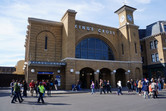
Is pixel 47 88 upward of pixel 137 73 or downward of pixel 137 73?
downward

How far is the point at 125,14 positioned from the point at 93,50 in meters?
11.3

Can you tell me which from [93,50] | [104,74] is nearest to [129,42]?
[93,50]

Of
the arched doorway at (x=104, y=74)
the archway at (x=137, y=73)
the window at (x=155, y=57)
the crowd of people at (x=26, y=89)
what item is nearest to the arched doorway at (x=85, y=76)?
the arched doorway at (x=104, y=74)

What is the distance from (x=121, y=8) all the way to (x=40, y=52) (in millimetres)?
20820

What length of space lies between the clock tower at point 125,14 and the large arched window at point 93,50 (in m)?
7.10

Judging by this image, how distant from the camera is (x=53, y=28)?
2719 cm

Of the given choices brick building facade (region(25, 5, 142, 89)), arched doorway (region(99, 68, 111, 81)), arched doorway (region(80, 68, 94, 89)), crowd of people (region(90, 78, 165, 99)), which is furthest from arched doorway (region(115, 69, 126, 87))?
crowd of people (region(90, 78, 165, 99))

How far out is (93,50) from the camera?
99.8ft

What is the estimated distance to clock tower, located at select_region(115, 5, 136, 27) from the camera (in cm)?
3291

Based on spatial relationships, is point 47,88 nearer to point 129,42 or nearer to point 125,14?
point 129,42

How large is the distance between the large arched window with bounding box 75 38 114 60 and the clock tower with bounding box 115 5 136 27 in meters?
7.10

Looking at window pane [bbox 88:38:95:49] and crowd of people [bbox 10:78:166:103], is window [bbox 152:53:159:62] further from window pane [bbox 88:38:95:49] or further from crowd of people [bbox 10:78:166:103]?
crowd of people [bbox 10:78:166:103]

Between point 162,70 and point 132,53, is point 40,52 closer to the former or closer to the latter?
point 132,53

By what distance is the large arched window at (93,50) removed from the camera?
29.2 metres
